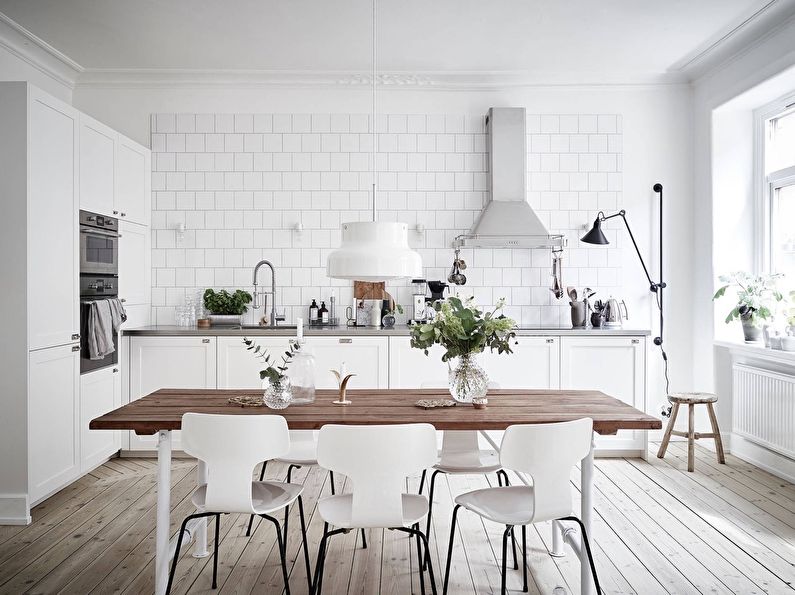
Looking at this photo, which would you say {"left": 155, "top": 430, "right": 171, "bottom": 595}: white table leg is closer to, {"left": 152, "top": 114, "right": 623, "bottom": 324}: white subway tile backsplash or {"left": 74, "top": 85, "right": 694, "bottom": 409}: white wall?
{"left": 152, "top": 114, "right": 623, "bottom": 324}: white subway tile backsplash

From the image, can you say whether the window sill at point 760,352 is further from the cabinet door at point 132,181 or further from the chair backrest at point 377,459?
the cabinet door at point 132,181

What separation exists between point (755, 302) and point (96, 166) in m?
4.81

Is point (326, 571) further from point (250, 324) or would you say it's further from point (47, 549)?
point (250, 324)

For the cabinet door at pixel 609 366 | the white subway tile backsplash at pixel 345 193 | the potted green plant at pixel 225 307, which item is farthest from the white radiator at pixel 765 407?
the potted green plant at pixel 225 307

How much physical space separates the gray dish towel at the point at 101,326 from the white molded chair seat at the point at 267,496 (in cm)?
190

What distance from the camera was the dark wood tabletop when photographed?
98.7 inches

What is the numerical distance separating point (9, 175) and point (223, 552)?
2.39m

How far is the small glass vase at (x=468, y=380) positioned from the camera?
2.82 m

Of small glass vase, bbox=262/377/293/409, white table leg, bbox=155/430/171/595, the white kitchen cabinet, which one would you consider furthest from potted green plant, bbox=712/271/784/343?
white table leg, bbox=155/430/171/595

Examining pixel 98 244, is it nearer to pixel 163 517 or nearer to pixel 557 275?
pixel 163 517

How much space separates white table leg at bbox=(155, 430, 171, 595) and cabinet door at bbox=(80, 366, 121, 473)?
1.82m

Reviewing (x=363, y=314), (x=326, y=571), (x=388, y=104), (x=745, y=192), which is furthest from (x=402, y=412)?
(x=745, y=192)

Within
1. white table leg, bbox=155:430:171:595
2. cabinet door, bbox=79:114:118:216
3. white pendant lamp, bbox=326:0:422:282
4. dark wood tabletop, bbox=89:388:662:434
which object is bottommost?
white table leg, bbox=155:430:171:595

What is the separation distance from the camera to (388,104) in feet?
17.4
